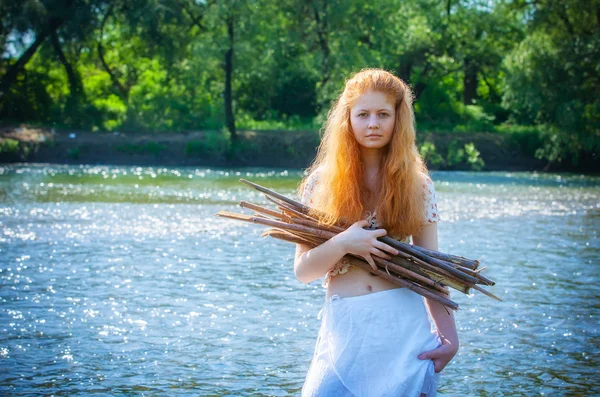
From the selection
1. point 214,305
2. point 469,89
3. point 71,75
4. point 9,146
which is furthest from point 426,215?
point 469,89

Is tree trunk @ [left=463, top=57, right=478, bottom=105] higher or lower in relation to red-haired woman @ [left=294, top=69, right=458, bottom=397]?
higher

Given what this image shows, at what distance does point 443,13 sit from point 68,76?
1856 centimetres

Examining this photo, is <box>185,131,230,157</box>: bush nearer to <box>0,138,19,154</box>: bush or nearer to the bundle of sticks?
<box>0,138,19,154</box>: bush

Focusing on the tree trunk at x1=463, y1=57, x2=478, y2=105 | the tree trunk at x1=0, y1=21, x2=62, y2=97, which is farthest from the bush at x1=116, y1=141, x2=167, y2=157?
the tree trunk at x1=463, y1=57, x2=478, y2=105

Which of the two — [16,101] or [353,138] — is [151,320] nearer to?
[353,138]

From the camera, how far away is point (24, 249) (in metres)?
13.4

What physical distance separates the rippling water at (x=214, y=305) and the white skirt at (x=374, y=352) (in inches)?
129

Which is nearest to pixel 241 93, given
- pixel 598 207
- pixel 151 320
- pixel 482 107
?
pixel 482 107

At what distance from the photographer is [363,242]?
332 centimetres

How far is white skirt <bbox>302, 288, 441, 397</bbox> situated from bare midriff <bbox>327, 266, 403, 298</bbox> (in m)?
0.04

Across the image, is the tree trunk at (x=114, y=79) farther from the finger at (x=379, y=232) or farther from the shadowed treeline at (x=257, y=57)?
the finger at (x=379, y=232)

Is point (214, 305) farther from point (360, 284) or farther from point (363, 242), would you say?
point (363, 242)

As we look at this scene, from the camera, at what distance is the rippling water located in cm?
698

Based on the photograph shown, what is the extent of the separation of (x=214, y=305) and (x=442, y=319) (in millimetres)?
6403
